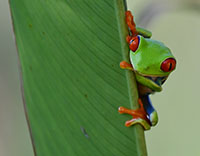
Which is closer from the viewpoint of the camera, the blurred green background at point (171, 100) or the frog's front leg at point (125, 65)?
the frog's front leg at point (125, 65)

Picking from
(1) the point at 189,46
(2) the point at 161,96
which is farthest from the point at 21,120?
(1) the point at 189,46

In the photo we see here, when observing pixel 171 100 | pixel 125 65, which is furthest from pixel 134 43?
pixel 171 100

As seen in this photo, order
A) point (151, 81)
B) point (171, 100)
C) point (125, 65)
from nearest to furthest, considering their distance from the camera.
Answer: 1. point (125, 65)
2. point (151, 81)
3. point (171, 100)

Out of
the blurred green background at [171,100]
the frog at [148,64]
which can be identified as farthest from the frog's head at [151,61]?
the blurred green background at [171,100]

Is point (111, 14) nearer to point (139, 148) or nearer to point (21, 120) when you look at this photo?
point (139, 148)

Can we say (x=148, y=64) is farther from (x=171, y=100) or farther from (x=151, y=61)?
(x=171, y=100)

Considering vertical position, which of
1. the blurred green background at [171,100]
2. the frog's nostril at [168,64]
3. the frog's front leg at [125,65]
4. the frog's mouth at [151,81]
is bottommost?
the blurred green background at [171,100]

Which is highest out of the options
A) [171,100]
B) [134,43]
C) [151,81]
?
[134,43]

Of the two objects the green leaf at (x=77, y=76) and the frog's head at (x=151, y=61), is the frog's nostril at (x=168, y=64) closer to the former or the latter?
the frog's head at (x=151, y=61)
